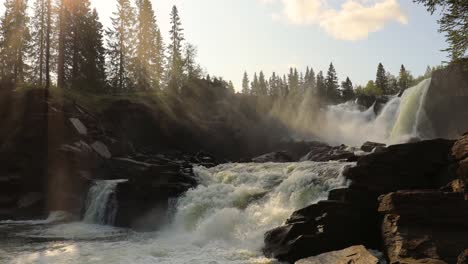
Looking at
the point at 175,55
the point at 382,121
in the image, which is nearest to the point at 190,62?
the point at 175,55

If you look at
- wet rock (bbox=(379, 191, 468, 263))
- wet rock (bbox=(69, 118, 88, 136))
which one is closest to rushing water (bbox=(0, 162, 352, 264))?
wet rock (bbox=(379, 191, 468, 263))

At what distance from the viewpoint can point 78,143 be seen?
32.9 metres

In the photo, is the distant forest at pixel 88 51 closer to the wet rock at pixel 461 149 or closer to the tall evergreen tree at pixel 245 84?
the wet rock at pixel 461 149

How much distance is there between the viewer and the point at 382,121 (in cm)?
5616

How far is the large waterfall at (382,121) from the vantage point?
143 feet

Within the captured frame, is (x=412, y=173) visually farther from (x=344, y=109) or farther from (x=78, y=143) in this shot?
(x=344, y=109)

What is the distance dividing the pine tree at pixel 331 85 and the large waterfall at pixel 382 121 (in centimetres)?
3417

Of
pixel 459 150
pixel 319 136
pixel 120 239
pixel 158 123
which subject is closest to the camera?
pixel 459 150

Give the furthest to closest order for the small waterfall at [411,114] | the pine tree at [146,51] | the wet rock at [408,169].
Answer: the pine tree at [146,51] < the small waterfall at [411,114] < the wet rock at [408,169]

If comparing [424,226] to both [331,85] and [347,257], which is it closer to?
[347,257]

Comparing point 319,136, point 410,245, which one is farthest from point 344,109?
point 410,245

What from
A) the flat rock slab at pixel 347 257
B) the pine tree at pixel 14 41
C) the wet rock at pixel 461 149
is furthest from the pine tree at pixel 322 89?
the flat rock slab at pixel 347 257

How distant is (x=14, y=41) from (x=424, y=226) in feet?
206

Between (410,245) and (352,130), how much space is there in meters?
54.1
